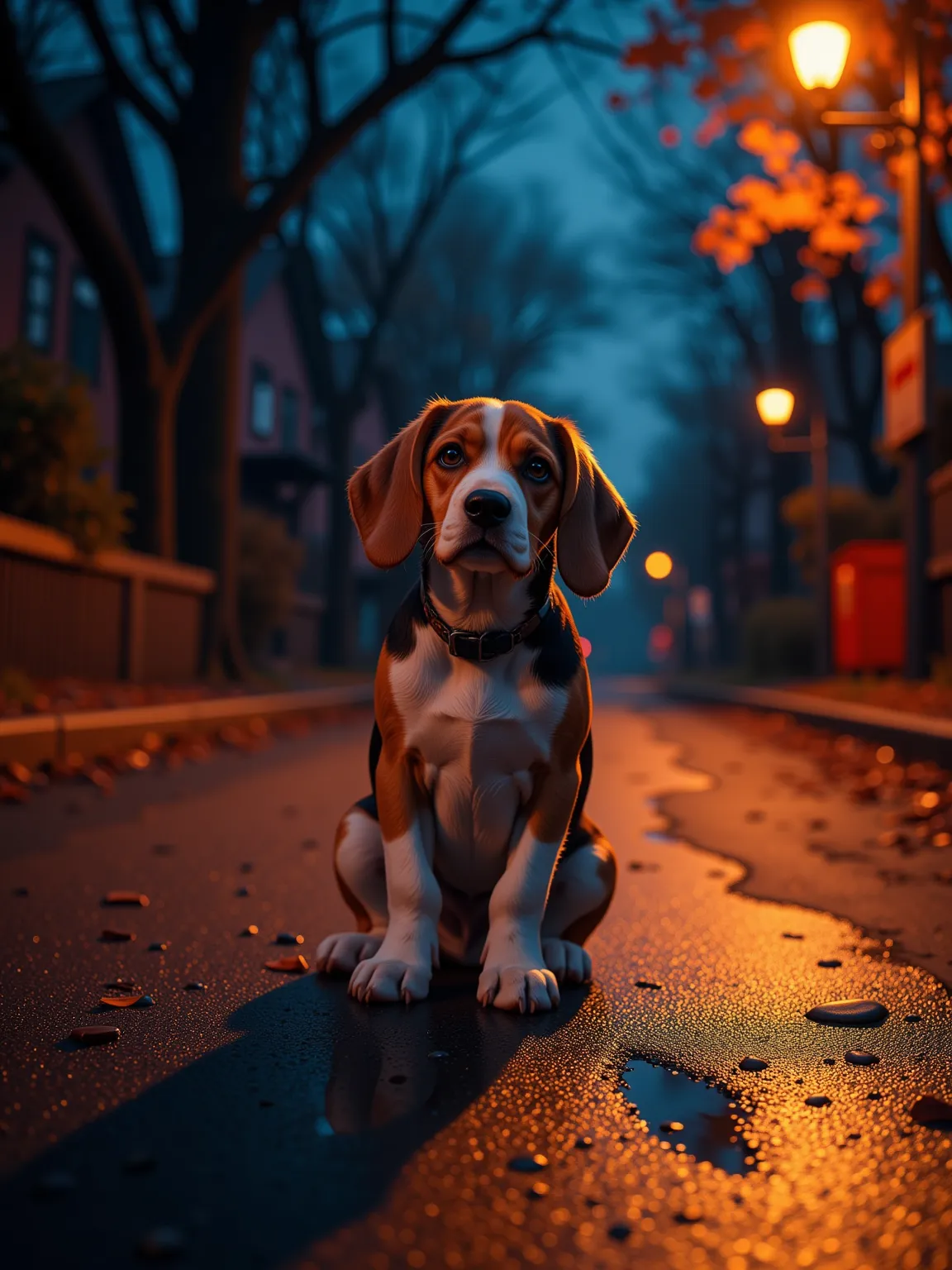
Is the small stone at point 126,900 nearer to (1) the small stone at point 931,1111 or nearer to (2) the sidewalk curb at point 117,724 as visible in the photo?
(1) the small stone at point 931,1111

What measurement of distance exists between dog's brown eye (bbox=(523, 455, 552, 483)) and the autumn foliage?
1006 cm

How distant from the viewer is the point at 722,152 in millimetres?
26094

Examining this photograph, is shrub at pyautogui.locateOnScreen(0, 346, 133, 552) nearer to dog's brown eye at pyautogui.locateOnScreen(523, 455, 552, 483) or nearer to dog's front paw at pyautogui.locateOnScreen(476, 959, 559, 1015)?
dog's brown eye at pyautogui.locateOnScreen(523, 455, 552, 483)

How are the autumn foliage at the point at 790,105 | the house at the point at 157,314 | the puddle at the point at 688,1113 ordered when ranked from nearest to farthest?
the puddle at the point at 688,1113 < the autumn foliage at the point at 790,105 < the house at the point at 157,314

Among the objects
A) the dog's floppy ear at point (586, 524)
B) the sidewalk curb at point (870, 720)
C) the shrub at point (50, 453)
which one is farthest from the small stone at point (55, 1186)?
the shrub at point (50, 453)

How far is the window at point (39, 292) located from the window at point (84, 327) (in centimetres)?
87

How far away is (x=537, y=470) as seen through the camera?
2924mm

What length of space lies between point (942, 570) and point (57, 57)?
2002 centimetres

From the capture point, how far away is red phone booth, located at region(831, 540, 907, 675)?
16.6 metres

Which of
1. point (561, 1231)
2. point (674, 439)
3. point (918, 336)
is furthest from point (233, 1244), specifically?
point (674, 439)

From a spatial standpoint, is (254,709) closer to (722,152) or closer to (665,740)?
(665,740)

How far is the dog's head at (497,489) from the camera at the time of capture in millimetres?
2758

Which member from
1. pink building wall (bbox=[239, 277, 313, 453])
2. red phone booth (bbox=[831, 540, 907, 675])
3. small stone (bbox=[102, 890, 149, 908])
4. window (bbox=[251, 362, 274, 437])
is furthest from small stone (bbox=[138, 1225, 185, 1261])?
window (bbox=[251, 362, 274, 437])

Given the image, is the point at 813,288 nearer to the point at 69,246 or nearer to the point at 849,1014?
the point at 69,246
